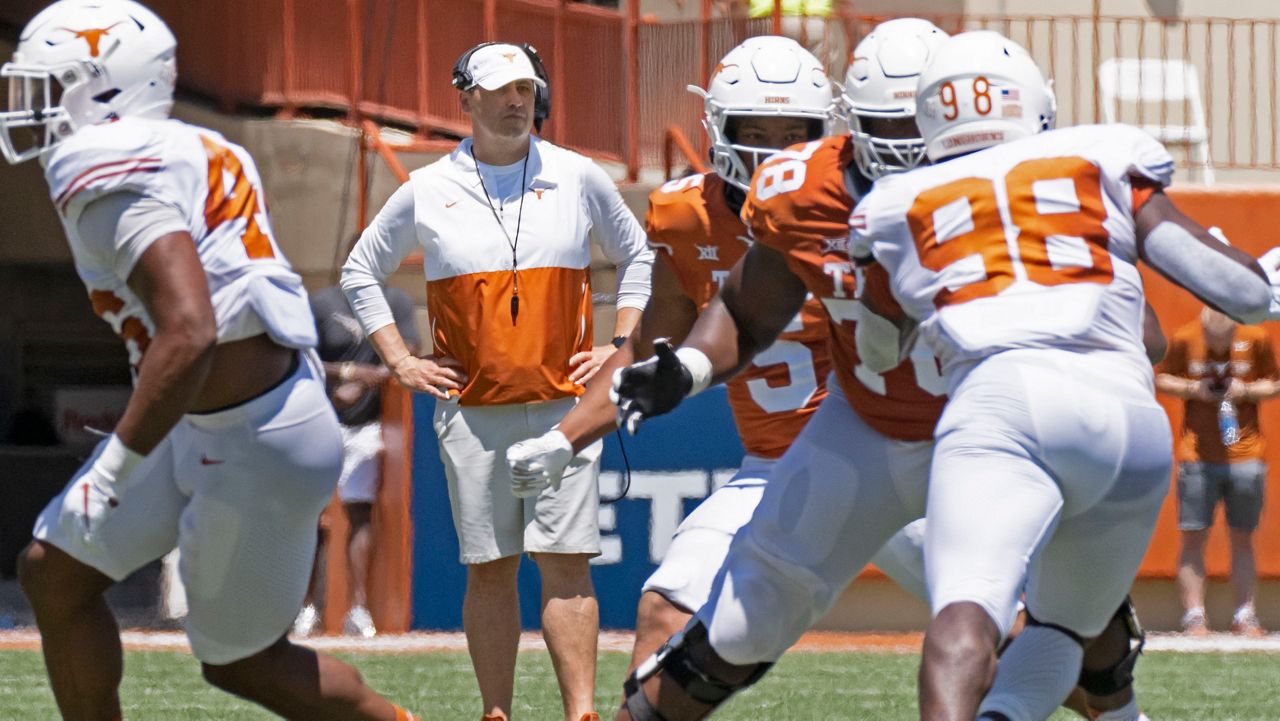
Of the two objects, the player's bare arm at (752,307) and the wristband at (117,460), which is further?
the player's bare arm at (752,307)

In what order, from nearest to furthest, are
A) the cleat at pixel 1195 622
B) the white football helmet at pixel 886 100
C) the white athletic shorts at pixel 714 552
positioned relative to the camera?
the white football helmet at pixel 886 100 < the white athletic shorts at pixel 714 552 < the cleat at pixel 1195 622

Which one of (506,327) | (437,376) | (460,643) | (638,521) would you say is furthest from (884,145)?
(638,521)

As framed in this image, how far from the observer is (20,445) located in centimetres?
1191

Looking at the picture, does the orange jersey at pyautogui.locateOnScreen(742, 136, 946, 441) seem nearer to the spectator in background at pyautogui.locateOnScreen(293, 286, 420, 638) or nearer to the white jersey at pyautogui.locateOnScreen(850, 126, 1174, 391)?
the white jersey at pyautogui.locateOnScreen(850, 126, 1174, 391)

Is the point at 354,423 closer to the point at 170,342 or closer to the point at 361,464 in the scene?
the point at 361,464

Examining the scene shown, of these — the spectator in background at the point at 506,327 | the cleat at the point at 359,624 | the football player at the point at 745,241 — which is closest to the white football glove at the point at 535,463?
the football player at the point at 745,241

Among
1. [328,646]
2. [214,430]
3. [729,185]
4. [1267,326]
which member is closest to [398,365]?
[729,185]

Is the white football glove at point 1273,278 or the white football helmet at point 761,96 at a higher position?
the white football helmet at point 761,96

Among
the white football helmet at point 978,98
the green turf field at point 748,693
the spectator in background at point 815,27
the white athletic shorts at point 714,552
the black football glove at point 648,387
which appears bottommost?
the green turf field at point 748,693

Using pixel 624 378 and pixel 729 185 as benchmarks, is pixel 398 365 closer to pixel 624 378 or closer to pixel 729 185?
pixel 729 185

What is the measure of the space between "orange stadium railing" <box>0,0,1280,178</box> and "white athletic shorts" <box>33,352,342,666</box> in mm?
7134

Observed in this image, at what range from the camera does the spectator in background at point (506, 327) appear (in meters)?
5.73

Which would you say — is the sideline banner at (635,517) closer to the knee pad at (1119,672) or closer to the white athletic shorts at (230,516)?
the knee pad at (1119,672)

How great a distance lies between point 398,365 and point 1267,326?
5.16 metres
